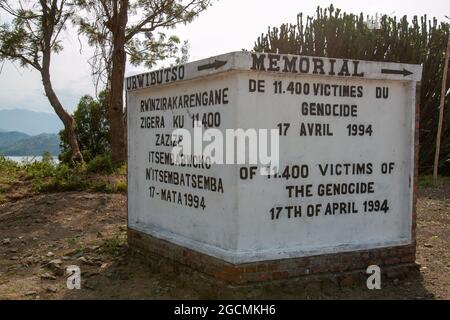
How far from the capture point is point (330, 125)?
5262 millimetres

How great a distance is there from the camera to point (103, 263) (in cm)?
639

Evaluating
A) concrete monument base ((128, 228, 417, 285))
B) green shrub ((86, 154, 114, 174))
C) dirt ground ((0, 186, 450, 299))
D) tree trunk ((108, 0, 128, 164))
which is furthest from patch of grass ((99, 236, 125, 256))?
tree trunk ((108, 0, 128, 164))

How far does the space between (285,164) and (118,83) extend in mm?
8260

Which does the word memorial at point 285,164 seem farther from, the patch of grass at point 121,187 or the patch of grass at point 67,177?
the patch of grass at point 67,177

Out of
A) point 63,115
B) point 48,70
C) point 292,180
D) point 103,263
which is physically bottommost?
point 103,263

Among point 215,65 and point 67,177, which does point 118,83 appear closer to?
point 67,177

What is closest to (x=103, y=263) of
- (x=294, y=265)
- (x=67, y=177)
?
(x=294, y=265)

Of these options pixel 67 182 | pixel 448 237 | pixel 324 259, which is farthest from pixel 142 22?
pixel 324 259

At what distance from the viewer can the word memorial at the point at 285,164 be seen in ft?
15.9

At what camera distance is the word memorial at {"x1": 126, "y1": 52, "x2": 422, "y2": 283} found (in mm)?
4836

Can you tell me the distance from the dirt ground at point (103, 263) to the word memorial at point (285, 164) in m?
0.21

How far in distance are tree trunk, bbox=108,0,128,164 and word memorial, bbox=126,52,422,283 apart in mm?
6704
